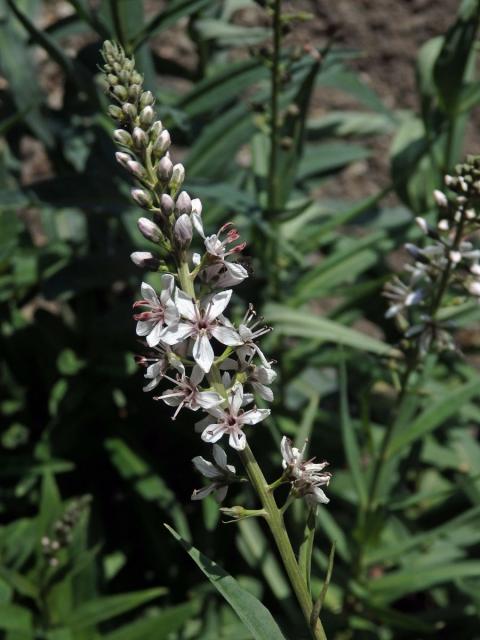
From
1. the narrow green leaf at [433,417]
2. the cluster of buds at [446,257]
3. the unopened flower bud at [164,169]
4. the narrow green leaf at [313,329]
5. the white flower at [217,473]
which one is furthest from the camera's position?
the narrow green leaf at [313,329]

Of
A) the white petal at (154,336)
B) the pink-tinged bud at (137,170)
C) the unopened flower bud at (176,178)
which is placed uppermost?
the pink-tinged bud at (137,170)

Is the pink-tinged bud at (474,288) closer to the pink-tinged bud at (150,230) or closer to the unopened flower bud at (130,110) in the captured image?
the pink-tinged bud at (150,230)

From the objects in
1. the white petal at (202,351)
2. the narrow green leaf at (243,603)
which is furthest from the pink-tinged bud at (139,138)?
the narrow green leaf at (243,603)

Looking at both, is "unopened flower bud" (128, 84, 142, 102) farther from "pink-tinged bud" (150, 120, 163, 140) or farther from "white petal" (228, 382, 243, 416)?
"white petal" (228, 382, 243, 416)

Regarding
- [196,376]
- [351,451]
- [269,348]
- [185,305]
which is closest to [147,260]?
[185,305]

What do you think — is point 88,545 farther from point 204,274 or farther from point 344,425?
point 204,274
